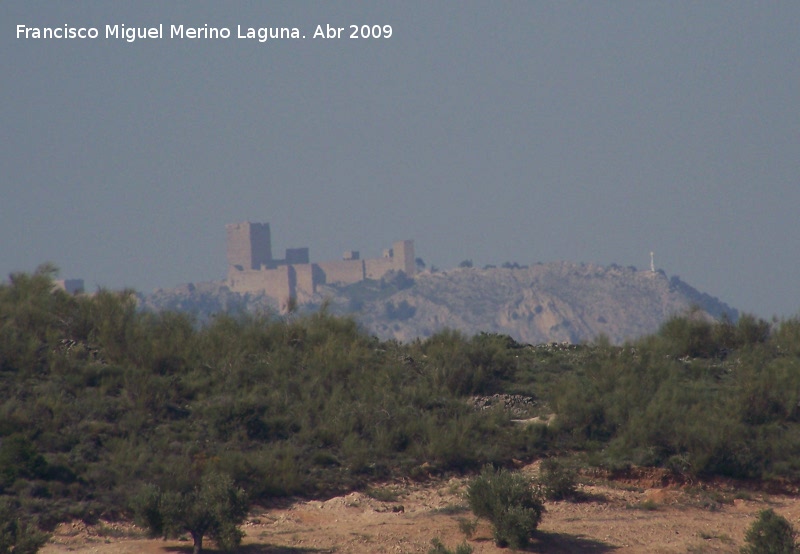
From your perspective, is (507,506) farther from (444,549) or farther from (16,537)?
(16,537)

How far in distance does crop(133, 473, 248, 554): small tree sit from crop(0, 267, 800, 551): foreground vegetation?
0.08 metres

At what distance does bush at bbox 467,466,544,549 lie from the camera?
1002 cm

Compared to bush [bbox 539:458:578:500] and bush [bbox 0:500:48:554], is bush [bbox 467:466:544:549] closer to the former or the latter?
bush [bbox 539:458:578:500]

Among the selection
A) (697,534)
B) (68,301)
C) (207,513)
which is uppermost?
(68,301)

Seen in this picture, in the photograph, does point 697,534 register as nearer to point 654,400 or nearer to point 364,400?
point 654,400

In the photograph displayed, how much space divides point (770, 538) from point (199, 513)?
17.8 feet

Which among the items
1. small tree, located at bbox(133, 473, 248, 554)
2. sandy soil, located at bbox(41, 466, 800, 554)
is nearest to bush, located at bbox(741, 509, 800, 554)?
sandy soil, located at bbox(41, 466, 800, 554)

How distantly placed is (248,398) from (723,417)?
6.37 metres

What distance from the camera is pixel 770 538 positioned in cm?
957

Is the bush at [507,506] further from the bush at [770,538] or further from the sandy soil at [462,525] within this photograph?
the bush at [770,538]

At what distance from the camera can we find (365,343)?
17.2m

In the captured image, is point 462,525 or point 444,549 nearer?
point 444,549

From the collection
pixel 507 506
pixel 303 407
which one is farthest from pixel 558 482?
pixel 303 407

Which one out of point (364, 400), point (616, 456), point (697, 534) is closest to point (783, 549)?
point (697, 534)
